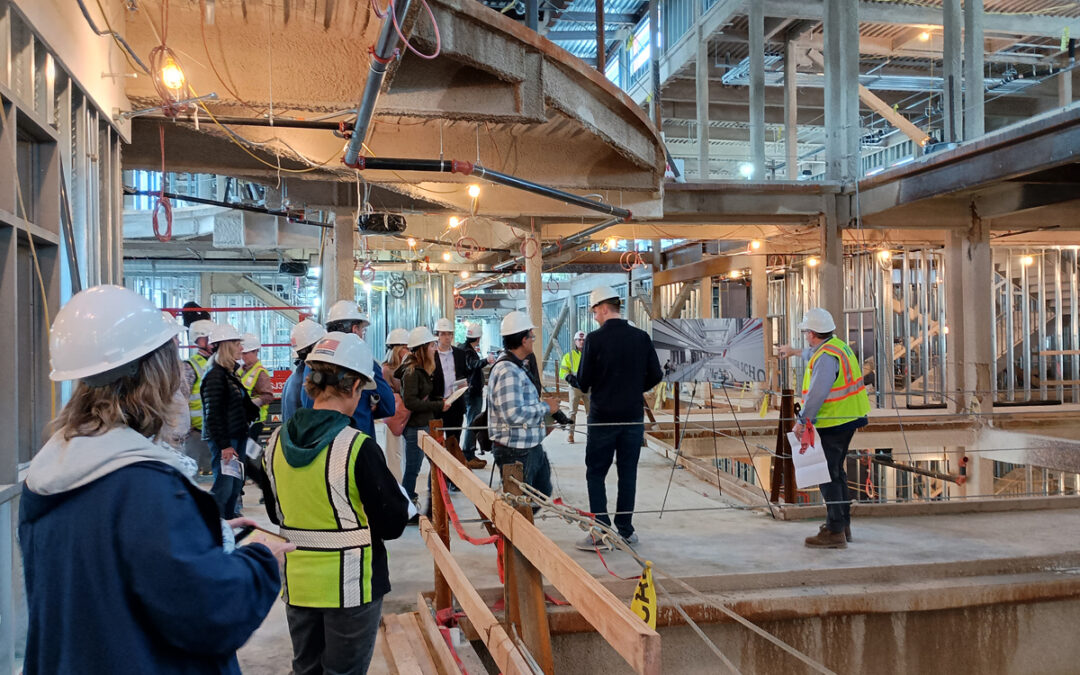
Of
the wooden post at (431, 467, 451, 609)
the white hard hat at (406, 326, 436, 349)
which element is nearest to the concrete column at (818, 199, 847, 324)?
the white hard hat at (406, 326, 436, 349)

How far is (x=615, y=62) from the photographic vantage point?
79.9 ft

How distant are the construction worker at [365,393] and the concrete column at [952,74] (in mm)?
10788

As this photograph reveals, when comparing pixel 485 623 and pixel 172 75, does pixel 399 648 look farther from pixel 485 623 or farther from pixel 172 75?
pixel 172 75

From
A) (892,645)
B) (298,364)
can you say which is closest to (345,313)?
(298,364)

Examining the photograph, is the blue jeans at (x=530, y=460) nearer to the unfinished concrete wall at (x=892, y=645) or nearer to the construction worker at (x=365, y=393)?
the construction worker at (x=365, y=393)

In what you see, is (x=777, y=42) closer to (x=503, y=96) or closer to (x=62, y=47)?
(x=503, y=96)

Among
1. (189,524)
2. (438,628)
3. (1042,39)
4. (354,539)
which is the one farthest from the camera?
(1042,39)

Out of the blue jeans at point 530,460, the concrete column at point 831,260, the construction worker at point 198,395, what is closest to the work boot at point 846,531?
the blue jeans at point 530,460

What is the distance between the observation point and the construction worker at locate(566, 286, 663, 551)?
21.1ft

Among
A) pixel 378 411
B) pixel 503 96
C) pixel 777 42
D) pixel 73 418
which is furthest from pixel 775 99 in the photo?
pixel 73 418

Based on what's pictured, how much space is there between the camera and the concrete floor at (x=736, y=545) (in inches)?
239

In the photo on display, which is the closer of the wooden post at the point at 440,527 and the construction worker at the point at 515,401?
the wooden post at the point at 440,527

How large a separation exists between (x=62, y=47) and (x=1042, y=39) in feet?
70.9

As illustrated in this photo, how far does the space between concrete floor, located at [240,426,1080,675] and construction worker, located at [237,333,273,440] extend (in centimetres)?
141
